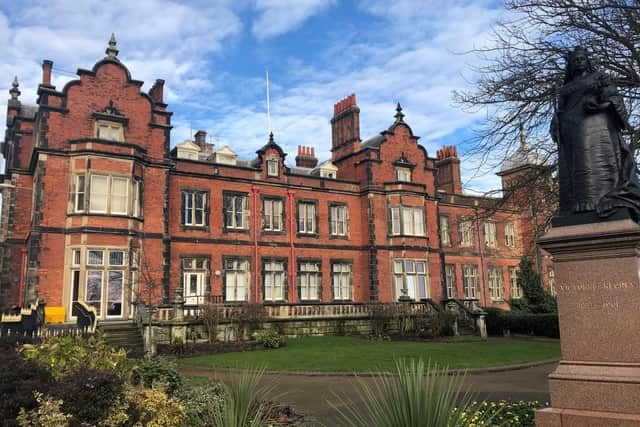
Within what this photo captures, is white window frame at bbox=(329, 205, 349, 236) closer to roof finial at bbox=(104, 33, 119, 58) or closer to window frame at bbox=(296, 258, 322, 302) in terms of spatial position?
window frame at bbox=(296, 258, 322, 302)

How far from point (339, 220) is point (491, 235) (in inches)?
597

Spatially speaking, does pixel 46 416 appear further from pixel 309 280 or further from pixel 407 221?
pixel 407 221

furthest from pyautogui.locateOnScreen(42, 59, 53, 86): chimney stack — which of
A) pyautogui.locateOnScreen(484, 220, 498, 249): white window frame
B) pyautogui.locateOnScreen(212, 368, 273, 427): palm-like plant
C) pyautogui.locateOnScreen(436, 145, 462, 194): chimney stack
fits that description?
pyautogui.locateOnScreen(484, 220, 498, 249): white window frame

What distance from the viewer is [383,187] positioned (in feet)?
110

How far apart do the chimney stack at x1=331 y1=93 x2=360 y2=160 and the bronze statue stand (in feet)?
89.6

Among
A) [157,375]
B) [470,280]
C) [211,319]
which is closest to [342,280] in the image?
[470,280]

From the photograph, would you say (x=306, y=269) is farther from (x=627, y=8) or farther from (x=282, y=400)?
(x=627, y=8)

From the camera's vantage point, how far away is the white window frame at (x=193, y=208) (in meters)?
27.7

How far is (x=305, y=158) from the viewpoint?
38.4 metres

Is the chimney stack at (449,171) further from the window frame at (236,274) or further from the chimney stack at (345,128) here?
the window frame at (236,274)

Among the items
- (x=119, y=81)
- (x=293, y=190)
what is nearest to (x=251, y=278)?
(x=293, y=190)

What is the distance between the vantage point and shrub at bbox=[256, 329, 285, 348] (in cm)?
2117

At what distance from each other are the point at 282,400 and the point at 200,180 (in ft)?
64.8

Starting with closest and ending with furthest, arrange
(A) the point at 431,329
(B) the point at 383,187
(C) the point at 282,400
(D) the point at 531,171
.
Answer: (C) the point at 282,400 < (D) the point at 531,171 < (A) the point at 431,329 < (B) the point at 383,187
